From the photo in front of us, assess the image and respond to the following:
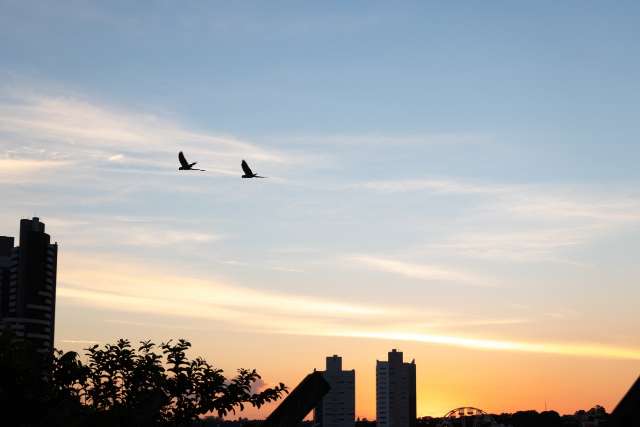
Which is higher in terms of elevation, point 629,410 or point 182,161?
point 182,161

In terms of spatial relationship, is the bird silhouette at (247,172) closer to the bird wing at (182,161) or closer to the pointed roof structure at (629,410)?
the bird wing at (182,161)

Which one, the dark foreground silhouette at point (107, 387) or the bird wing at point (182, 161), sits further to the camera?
the bird wing at point (182, 161)

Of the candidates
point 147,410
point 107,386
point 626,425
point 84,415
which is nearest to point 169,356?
point 107,386

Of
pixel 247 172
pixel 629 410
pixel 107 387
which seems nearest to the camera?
pixel 629 410

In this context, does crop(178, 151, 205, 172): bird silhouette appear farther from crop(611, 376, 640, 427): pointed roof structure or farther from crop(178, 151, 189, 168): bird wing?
crop(611, 376, 640, 427): pointed roof structure

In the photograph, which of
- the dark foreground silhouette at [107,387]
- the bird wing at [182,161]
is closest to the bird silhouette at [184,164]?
the bird wing at [182,161]

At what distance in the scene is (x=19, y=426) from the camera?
16125 mm

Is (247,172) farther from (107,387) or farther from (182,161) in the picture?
(107,387)

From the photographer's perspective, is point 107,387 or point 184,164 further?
point 184,164

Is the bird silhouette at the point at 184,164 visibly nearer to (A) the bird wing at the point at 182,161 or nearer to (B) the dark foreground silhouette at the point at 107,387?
(A) the bird wing at the point at 182,161

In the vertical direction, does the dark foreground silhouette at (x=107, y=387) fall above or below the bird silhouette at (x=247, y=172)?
below

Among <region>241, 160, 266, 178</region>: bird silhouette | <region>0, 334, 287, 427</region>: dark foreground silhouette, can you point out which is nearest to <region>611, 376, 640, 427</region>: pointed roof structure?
<region>0, 334, 287, 427</region>: dark foreground silhouette

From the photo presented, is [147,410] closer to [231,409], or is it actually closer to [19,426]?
[19,426]

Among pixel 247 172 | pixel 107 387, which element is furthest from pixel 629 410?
pixel 247 172
